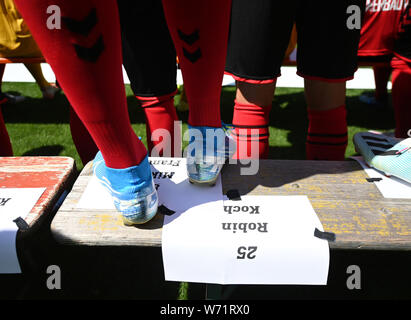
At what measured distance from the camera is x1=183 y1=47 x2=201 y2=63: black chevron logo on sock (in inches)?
25.5

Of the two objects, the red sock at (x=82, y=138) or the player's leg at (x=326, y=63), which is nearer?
the player's leg at (x=326, y=63)

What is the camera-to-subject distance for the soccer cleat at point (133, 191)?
0.68 metres

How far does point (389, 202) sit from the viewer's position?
2.84 feet

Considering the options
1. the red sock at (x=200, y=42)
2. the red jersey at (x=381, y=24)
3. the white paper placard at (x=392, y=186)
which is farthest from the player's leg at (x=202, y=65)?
the red jersey at (x=381, y=24)

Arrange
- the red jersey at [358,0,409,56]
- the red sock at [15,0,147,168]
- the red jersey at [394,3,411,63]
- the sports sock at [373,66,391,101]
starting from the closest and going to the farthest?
the red sock at [15,0,147,168] → the red jersey at [394,3,411,63] → the red jersey at [358,0,409,56] → the sports sock at [373,66,391,101]

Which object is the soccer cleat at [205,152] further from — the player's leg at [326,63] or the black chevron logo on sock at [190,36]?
the player's leg at [326,63]

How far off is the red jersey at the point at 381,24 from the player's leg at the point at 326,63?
1027 mm

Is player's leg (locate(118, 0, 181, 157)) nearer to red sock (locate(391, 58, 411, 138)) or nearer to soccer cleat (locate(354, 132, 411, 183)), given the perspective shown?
soccer cleat (locate(354, 132, 411, 183))

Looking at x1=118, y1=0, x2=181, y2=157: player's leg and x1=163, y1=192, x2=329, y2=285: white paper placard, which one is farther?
x1=118, y1=0, x2=181, y2=157: player's leg

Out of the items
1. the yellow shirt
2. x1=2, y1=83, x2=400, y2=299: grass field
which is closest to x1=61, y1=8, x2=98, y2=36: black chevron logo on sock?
x1=2, y1=83, x2=400, y2=299: grass field

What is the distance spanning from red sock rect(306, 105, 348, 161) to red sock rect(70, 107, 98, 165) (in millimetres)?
842
